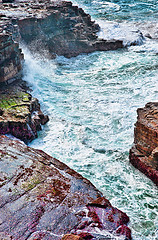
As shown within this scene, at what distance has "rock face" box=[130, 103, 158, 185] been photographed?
6660 millimetres

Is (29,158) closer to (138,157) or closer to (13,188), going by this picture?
(13,188)

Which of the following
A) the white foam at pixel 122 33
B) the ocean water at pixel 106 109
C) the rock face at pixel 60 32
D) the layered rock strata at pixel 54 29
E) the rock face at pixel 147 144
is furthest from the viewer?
the white foam at pixel 122 33

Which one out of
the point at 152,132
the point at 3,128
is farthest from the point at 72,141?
the point at 152,132

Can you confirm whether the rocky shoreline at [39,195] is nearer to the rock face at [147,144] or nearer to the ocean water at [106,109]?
the ocean water at [106,109]

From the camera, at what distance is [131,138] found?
8766mm

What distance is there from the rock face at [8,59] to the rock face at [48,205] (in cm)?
636

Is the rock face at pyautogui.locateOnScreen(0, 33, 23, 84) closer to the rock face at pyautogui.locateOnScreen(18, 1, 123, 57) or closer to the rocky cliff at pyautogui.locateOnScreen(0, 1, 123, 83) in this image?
the rocky cliff at pyautogui.locateOnScreen(0, 1, 123, 83)

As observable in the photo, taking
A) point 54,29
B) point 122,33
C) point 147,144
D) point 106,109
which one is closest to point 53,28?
point 54,29

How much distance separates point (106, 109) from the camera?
10930 mm

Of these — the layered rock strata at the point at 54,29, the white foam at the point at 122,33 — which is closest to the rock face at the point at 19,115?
the layered rock strata at the point at 54,29

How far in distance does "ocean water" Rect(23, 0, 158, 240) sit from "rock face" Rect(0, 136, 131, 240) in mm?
937

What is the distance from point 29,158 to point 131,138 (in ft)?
13.5

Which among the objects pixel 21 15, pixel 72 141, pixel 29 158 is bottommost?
pixel 72 141

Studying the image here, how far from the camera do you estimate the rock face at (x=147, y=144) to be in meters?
6.66
